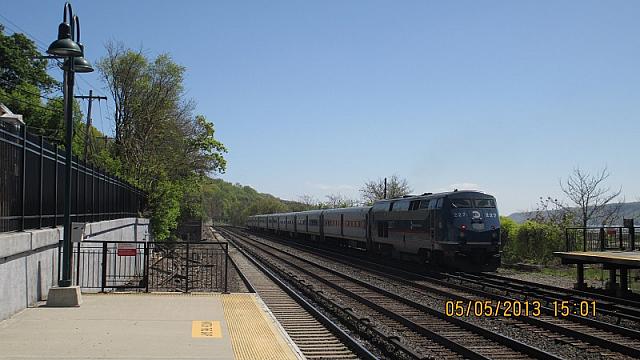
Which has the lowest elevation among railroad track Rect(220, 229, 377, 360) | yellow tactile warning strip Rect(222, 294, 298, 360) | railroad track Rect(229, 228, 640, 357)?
railroad track Rect(220, 229, 377, 360)

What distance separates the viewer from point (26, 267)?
37.5 feet

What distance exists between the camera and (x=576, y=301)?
15984 millimetres

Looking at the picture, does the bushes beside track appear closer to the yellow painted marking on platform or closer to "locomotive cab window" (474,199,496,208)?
"locomotive cab window" (474,199,496,208)

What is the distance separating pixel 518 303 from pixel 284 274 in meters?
12.6

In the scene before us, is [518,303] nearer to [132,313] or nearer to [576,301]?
[576,301]

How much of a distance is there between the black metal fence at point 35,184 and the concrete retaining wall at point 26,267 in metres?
0.32

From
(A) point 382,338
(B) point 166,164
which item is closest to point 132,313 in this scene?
(A) point 382,338

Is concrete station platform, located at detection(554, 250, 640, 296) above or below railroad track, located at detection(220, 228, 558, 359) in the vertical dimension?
above

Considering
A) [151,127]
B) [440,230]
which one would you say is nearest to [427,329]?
[440,230]

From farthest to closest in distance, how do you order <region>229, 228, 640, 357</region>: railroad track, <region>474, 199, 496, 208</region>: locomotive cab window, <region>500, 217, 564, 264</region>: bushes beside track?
<region>500, 217, 564, 264</region>: bushes beside track, <region>474, 199, 496, 208</region>: locomotive cab window, <region>229, 228, 640, 357</region>: railroad track

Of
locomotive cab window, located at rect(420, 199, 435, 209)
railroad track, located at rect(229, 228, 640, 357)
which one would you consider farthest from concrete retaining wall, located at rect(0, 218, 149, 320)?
locomotive cab window, located at rect(420, 199, 435, 209)

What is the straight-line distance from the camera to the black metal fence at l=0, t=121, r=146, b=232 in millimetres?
10797

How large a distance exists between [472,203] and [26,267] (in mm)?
16972

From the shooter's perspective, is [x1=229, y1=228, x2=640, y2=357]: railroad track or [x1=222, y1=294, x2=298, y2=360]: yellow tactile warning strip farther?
[x1=229, y1=228, x2=640, y2=357]: railroad track
